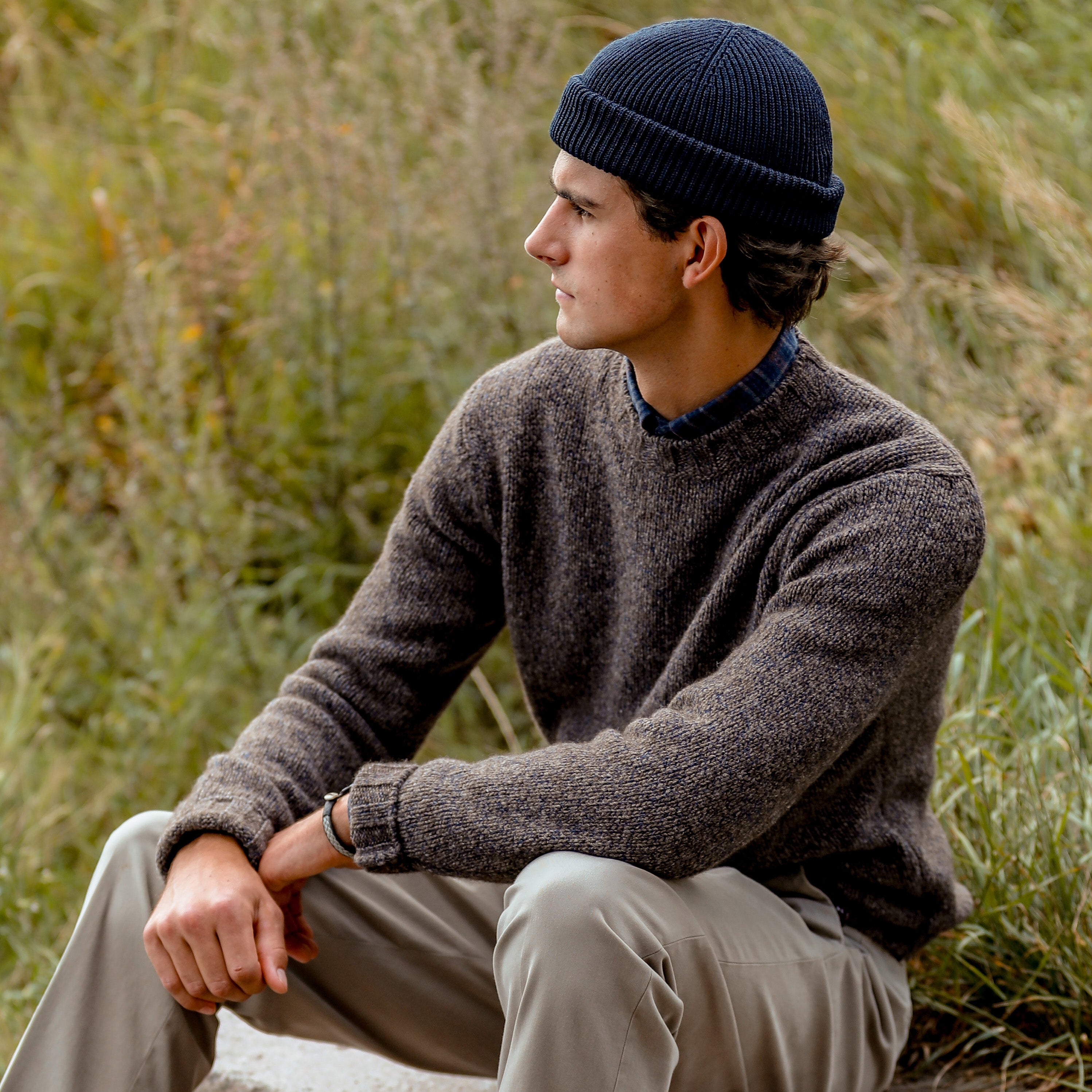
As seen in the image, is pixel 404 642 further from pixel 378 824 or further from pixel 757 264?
pixel 757 264

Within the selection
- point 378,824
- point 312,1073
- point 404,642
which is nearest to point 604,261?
point 404,642

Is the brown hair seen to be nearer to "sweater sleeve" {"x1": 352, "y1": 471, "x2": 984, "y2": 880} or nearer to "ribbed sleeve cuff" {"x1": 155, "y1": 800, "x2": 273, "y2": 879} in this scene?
"sweater sleeve" {"x1": 352, "y1": 471, "x2": 984, "y2": 880}

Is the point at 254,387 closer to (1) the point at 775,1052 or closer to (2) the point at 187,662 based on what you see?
(2) the point at 187,662

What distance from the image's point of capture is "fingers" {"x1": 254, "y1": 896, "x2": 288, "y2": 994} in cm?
181

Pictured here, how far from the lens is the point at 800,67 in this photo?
192 centimetres

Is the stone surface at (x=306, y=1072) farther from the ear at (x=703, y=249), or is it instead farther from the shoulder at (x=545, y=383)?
the ear at (x=703, y=249)

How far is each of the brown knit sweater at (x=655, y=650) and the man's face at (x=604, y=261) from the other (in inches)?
6.6

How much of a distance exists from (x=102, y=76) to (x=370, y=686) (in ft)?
14.5

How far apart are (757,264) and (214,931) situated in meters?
1.18

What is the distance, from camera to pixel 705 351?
6.64 feet

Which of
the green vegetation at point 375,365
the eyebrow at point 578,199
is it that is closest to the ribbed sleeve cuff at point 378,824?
the eyebrow at point 578,199

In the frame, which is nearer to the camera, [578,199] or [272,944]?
[272,944]

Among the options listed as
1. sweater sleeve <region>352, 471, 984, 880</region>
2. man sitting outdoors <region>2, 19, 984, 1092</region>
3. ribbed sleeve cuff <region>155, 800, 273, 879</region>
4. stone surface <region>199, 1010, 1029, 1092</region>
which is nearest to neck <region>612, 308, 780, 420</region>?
man sitting outdoors <region>2, 19, 984, 1092</region>

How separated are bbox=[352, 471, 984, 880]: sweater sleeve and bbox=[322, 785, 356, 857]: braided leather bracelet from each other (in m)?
0.05
